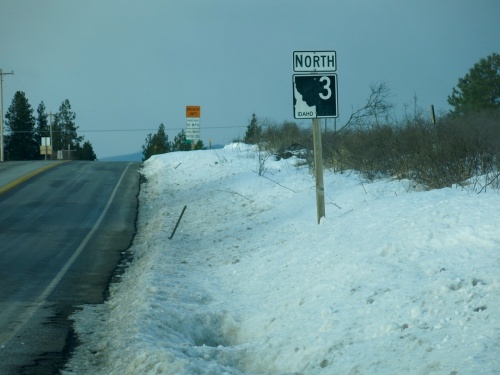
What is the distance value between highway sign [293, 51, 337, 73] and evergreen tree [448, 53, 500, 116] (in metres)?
38.4

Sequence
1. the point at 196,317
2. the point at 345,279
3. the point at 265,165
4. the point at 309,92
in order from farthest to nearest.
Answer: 1. the point at 265,165
2. the point at 309,92
3. the point at 196,317
4. the point at 345,279

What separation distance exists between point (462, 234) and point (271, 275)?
10.2 feet

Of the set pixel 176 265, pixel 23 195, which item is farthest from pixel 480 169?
pixel 23 195

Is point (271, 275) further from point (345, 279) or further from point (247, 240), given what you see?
point (247, 240)

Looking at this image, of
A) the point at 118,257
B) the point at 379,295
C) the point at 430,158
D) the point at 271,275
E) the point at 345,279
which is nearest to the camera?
the point at 379,295

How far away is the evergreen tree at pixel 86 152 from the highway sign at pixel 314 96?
92.1 meters

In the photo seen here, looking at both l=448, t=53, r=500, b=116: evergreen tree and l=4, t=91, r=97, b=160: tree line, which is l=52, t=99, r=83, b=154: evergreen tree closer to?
l=4, t=91, r=97, b=160: tree line

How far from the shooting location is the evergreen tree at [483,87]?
167ft

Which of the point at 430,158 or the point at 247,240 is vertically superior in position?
the point at 430,158

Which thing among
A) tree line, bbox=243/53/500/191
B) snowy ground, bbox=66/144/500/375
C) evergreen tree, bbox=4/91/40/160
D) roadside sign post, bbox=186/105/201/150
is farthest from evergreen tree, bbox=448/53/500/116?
evergreen tree, bbox=4/91/40/160

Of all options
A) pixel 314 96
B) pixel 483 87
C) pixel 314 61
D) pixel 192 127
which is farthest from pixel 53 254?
pixel 483 87

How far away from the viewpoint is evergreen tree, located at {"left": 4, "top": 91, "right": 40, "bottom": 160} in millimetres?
94188

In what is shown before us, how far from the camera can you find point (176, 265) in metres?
13.9

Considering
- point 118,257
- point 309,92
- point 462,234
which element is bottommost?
point 118,257
